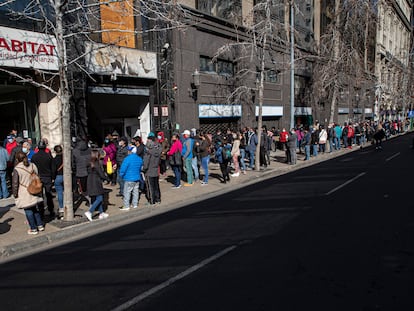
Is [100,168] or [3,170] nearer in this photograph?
[100,168]

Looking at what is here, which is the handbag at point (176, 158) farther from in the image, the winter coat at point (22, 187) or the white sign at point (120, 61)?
the winter coat at point (22, 187)

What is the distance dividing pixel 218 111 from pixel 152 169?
9.38 m

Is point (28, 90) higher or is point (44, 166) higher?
point (28, 90)

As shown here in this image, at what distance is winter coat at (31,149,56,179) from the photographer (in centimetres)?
741

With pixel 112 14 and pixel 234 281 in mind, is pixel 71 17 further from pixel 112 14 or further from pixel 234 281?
pixel 234 281

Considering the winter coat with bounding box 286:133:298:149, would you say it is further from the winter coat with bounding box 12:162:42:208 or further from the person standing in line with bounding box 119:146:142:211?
the winter coat with bounding box 12:162:42:208

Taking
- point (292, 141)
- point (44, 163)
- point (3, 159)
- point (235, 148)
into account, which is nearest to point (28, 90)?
point (3, 159)

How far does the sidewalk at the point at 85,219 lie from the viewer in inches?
239

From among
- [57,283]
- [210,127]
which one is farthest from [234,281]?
[210,127]

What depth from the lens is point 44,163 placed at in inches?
294

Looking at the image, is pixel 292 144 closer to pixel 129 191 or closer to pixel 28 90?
pixel 129 191

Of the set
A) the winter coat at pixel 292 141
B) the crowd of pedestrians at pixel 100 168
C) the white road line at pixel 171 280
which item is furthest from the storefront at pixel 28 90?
the winter coat at pixel 292 141

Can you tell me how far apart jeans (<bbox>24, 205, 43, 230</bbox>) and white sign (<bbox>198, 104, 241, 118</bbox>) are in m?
10.6

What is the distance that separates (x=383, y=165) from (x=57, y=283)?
1338cm
